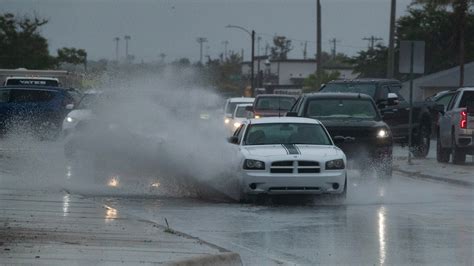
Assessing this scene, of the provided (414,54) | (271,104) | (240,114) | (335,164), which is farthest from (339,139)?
(240,114)

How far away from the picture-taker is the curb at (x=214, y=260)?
36.1ft

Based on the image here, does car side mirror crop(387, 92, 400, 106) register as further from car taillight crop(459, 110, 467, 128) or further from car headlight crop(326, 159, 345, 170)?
car headlight crop(326, 159, 345, 170)

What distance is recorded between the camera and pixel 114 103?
23.4m

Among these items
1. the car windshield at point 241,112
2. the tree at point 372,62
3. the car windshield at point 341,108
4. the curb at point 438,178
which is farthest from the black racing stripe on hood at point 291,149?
the tree at point 372,62

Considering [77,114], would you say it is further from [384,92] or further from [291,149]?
[291,149]

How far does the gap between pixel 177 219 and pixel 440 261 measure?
4.73 meters

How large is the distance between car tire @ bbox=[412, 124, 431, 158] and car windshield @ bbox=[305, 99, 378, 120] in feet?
27.5

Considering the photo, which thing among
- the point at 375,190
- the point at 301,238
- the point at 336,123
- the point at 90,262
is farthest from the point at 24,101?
the point at 90,262

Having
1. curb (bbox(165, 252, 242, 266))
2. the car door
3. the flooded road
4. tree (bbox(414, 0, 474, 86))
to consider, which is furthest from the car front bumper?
tree (bbox(414, 0, 474, 86))

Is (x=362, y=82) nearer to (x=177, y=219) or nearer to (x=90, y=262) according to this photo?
(x=177, y=219)

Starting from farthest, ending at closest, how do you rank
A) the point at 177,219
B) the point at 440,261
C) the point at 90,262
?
the point at 177,219 < the point at 440,261 < the point at 90,262

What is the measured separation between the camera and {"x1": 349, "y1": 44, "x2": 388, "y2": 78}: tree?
3203 inches

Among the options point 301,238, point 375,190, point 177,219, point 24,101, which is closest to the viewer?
point 301,238

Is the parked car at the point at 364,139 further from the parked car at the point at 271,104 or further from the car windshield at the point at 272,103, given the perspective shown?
the car windshield at the point at 272,103
